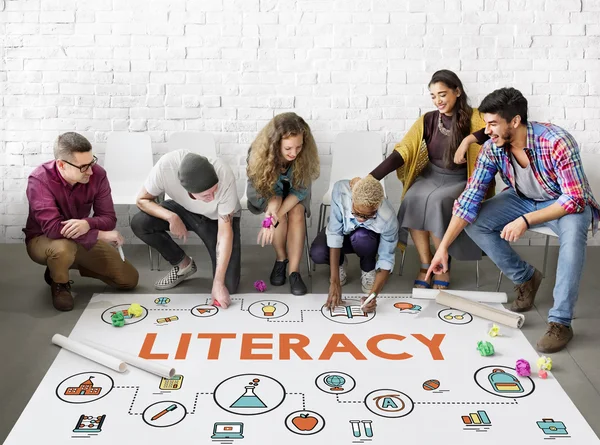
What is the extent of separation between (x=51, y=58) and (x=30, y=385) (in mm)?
2365

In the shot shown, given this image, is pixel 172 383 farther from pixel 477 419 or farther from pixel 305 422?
pixel 477 419

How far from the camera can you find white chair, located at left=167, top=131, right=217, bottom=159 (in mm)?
4363

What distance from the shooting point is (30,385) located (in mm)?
2764

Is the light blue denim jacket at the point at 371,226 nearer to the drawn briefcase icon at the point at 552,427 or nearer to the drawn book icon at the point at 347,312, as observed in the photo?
the drawn book icon at the point at 347,312

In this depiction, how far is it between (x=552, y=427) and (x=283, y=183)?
1.89 meters

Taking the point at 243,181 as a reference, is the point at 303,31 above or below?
above

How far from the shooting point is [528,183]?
134 inches

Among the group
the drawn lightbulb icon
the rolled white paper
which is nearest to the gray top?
the rolled white paper

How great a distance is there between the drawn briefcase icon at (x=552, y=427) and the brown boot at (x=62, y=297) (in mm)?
2254

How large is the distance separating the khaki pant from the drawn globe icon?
55.1 inches

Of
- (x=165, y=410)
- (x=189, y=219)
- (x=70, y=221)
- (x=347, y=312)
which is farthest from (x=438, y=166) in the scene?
(x=165, y=410)

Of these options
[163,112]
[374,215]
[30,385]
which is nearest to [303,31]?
[163,112]

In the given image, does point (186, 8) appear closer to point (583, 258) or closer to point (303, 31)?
point (303, 31)

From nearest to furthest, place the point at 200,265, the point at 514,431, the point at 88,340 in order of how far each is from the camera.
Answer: the point at 514,431
the point at 88,340
the point at 200,265
